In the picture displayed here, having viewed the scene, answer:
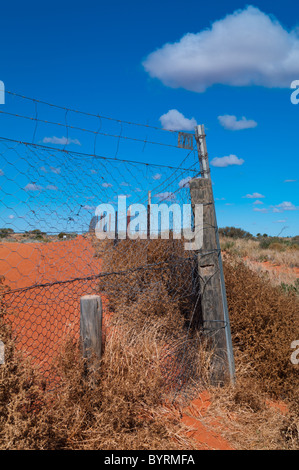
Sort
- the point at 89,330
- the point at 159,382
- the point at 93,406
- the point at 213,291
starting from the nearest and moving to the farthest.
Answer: the point at 93,406 < the point at 89,330 < the point at 159,382 < the point at 213,291

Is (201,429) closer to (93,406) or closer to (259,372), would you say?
(93,406)

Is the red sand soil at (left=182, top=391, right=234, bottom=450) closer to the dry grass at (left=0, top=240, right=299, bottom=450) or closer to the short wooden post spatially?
the dry grass at (left=0, top=240, right=299, bottom=450)

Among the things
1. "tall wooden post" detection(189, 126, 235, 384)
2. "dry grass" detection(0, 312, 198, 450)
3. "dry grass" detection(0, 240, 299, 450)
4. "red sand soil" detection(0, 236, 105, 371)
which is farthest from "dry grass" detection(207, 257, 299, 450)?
"red sand soil" detection(0, 236, 105, 371)

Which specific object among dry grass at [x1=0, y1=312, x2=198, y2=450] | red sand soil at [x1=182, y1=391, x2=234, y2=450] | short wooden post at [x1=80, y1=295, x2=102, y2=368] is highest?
short wooden post at [x1=80, y1=295, x2=102, y2=368]

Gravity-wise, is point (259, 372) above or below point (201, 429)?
above

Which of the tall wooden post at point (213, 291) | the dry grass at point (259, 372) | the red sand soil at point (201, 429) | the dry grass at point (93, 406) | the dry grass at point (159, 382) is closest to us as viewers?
the dry grass at point (93, 406)

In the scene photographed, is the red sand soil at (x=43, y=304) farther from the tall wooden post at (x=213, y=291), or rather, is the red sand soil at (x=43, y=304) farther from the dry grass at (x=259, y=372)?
the dry grass at (x=259, y=372)

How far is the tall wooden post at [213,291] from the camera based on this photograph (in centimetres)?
445

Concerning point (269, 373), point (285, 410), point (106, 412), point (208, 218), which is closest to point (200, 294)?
point (208, 218)

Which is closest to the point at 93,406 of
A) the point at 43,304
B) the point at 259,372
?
the point at 43,304

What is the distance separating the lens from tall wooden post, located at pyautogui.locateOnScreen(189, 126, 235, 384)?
175 inches

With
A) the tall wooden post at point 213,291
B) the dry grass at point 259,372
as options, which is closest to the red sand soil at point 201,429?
the dry grass at point 259,372

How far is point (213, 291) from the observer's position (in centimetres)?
455
